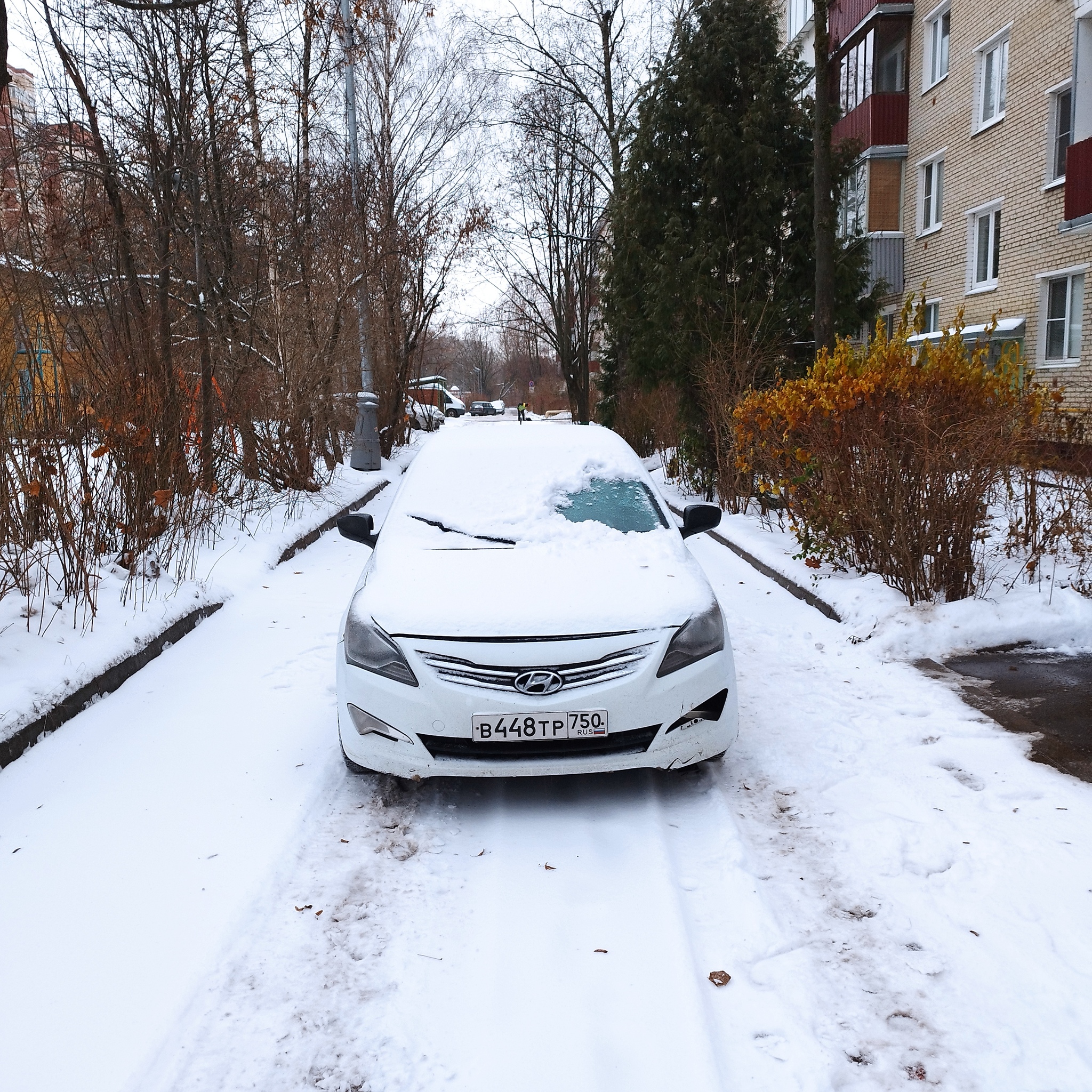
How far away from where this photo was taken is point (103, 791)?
170 inches

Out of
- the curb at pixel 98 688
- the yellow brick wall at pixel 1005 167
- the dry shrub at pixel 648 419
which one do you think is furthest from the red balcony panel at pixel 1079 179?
the curb at pixel 98 688

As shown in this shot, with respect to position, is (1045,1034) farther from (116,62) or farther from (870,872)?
(116,62)

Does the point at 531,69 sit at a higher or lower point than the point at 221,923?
higher

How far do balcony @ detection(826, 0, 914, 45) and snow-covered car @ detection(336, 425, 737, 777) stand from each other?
23.3m

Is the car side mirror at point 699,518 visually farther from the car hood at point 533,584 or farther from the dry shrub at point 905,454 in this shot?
the dry shrub at point 905,454

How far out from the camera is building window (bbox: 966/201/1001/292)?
2131cm

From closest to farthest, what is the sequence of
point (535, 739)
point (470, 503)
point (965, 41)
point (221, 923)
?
point (221, 923) → point (535, 739) → point (470, 503) → point (965, 41)

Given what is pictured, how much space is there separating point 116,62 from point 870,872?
468 inches

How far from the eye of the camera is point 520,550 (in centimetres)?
486

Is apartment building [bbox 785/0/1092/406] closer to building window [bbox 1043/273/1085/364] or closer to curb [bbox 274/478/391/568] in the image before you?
building window [bbox 1043/273/1085/364]

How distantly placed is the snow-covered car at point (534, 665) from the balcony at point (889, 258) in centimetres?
2359

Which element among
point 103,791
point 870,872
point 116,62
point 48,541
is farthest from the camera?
point 116,62

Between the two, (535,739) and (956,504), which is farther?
(956,504)

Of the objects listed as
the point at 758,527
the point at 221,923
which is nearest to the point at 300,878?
the point at 221,923
